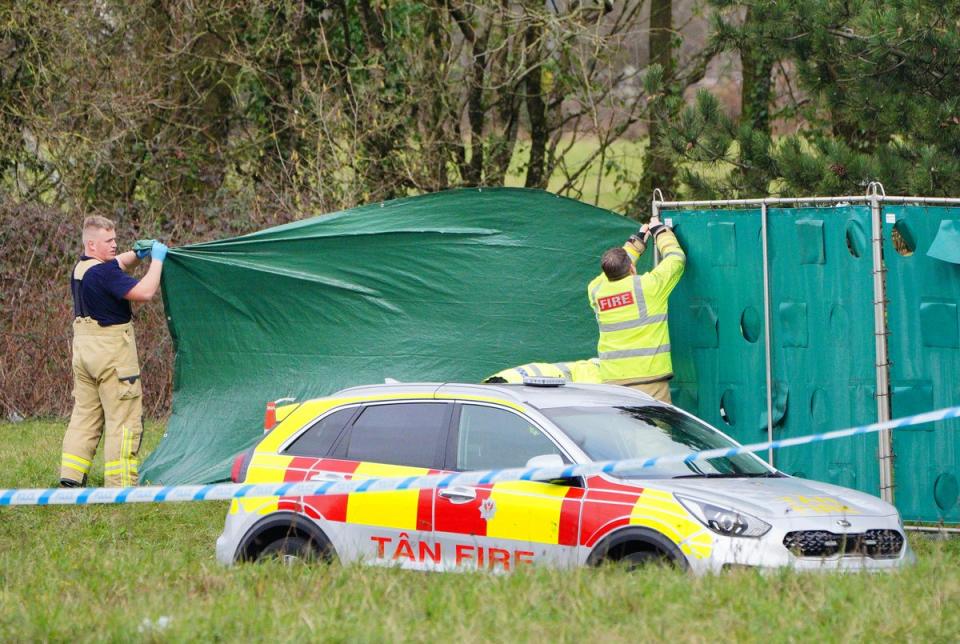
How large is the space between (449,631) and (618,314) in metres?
4.33

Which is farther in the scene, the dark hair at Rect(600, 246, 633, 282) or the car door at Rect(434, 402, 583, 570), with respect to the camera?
the dark hair at Rect(600, 246, 633, 282)

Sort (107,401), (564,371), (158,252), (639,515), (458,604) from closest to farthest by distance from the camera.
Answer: (458,604) < (639,515) < (564,371) < (107,401) < (158,252)

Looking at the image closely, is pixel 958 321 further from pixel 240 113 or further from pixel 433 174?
pixel 240 113

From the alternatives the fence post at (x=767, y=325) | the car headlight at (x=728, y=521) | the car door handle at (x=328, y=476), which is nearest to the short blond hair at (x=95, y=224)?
the car door handle at (x=328, y=476)

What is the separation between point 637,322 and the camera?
9.43 m

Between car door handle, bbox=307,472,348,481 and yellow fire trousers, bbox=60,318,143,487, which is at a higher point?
yellow fire trousers, bbox=60,318,143,487

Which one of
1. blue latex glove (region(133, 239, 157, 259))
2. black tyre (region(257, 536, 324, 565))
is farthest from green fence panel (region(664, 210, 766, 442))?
blue latex glove (region(133, 239, 157, 259))

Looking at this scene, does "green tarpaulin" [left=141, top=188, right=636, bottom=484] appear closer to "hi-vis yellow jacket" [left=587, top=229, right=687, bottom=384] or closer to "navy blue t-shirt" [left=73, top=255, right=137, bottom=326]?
"navy blue t-shirt" [left=73, top=255, right=137, bottom=326]

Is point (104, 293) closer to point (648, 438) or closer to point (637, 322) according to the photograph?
point (637, 322)

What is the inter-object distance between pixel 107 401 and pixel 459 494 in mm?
4352

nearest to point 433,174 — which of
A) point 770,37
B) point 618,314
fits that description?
point 770,37

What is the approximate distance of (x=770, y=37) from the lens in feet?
45.0

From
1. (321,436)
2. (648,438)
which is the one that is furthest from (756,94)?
(321,436)

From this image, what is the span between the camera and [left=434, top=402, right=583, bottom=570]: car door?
22.3 feet
